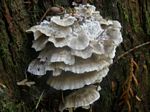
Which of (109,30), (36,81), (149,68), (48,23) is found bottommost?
(149,68)

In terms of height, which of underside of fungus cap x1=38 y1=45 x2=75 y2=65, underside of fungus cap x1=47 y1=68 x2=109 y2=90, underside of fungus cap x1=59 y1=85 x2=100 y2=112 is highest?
underside of fungus cap x1=38 y1=45 x2=75 y2=65

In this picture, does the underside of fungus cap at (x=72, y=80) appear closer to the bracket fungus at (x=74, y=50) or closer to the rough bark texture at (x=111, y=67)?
the bracket fungus at (x=74, y=50)

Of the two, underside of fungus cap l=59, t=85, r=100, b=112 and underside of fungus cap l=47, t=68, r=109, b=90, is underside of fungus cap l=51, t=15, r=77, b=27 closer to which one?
underside of fungus cap l=47, t=68, r=109, b=90

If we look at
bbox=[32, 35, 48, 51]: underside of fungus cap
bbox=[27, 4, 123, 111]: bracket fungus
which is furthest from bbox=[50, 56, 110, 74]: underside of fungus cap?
bbox=[32, 35, 48, 51]: underside of fungus cap

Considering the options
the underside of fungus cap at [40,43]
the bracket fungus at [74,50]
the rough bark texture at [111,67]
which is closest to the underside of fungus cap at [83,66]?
the bracket fungus at [74,50]

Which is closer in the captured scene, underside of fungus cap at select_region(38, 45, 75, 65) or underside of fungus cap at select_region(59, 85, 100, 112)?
underside of fungus cap at select_region(38, 45, 75, 65)

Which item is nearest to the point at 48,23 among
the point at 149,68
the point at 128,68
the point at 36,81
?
the point at 36,81

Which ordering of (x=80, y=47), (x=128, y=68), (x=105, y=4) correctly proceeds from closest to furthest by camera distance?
(x=80, y=47) < (x=105, y=4) < (x=128, y=68)

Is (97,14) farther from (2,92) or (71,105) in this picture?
(2,92)
